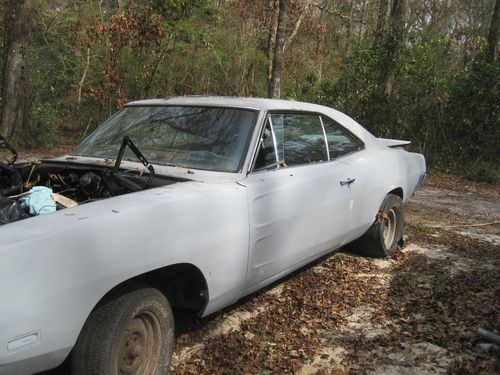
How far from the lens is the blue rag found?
299 cm

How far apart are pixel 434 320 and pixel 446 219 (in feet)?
13.3

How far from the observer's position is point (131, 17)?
12.3 metres

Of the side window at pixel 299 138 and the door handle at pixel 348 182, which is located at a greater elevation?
the side window at pixel 299 138

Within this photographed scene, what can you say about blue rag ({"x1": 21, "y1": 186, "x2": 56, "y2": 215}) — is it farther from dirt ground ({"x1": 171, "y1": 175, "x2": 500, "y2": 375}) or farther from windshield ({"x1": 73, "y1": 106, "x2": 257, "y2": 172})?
dirt ground ({"x1": 171, "y1": 175, "x2": 500, "y2": 375})

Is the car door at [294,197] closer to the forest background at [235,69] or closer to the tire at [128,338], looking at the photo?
the tire at [128,338]

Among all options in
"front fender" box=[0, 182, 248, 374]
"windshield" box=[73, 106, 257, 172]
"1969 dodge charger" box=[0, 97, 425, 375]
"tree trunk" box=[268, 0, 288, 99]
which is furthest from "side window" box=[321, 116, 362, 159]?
"tree trunk" box=[268, 0, 288, 99]

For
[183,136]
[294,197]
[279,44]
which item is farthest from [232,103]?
[279,44]

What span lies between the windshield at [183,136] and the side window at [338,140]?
988 millimetres

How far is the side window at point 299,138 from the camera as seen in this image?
153 inches

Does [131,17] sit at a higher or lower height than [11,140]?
higher

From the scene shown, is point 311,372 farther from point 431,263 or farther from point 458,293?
point 431,263

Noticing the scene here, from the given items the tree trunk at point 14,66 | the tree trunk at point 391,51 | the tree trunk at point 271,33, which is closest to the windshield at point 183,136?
the tree trunk at point 14,66

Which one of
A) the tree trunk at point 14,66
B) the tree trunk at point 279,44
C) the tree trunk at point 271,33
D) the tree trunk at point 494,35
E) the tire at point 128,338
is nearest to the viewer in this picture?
the tire at point 128,338

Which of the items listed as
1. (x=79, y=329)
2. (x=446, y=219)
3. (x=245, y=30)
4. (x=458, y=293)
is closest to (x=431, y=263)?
(x=458, y=293)
